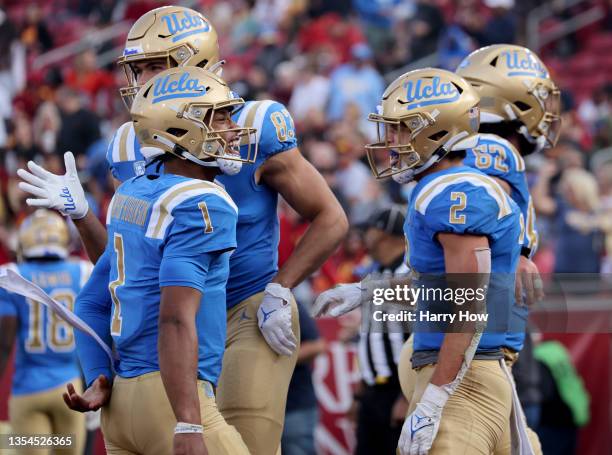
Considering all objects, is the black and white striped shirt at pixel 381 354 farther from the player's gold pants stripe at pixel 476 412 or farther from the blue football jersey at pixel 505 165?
the player's gold pants stripe at pixel 476 412

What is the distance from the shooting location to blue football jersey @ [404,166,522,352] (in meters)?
4.10

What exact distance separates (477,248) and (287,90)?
34.3 ft

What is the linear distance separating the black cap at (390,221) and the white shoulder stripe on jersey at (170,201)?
10.2 ft

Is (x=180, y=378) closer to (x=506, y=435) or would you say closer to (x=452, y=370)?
(x=452, y=370)

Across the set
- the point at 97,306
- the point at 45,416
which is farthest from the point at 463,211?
the point at 45,416

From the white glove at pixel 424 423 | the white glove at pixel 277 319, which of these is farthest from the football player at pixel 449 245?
the white glove at pixel 277 319

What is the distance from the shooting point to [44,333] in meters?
7.00

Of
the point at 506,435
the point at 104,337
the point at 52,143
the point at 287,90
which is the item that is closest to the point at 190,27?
the point at 104,337

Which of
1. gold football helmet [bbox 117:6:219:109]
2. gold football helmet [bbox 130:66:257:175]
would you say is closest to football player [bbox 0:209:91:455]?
gold football helmet [bbox 117:6:219:109]

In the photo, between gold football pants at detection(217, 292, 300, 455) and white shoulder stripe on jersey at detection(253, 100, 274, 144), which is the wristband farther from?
white shoulder stripe on jersey at detection(253, 100, 274, 144)

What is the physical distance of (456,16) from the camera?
14.2m

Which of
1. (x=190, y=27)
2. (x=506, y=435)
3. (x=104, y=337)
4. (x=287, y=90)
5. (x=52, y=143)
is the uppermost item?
(x=287, y=90)

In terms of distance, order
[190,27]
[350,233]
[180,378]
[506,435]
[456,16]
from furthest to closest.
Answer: [456,16] < [350,233] < [190,27] < [506,435] < [180,378]

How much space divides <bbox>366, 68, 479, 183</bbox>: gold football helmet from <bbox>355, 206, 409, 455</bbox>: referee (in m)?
2.14
